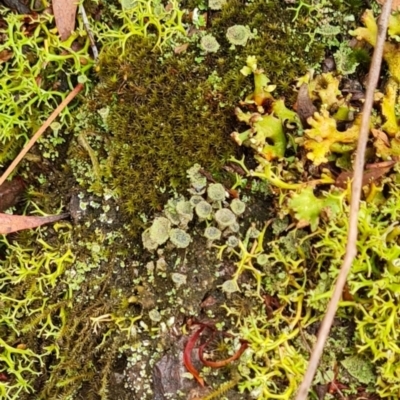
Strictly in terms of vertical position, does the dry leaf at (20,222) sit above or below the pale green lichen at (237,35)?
below

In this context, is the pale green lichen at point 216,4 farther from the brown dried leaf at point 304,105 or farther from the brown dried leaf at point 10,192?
the brown dried leaf at point 10,192

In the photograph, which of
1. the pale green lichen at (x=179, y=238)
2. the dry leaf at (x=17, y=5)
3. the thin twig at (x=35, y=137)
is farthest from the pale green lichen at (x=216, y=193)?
the dry leaf at (x=17, y=5)

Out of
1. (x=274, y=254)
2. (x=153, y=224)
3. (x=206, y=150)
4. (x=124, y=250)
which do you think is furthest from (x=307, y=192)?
(x=124, y=250)

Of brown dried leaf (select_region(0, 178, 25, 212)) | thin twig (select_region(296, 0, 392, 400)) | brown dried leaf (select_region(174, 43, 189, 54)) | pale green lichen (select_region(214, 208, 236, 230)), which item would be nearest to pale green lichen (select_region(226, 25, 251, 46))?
brown dried leaf (select_region(174, 43, 189, 54))

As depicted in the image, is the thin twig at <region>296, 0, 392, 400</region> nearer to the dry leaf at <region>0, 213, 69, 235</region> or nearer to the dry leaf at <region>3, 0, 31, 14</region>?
the dry leaf at <region>0, 213, 69, 235</region>

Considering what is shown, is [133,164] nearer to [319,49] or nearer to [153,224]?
[153,224]
